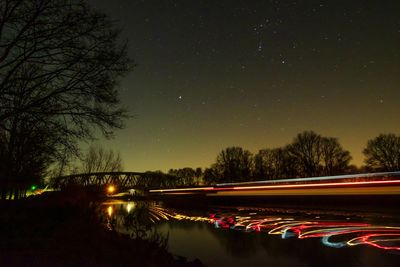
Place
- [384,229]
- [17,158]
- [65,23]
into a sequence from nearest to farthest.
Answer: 1. [65,23]
2. [384,229]
3. [17,158]

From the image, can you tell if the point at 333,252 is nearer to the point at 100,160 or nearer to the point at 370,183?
the point at 370,183

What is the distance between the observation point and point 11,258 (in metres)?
7.28

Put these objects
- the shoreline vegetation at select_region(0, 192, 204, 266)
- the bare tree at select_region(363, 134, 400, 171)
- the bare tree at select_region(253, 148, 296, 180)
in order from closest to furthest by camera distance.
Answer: the shoreline vegetation at select_region(0, 192, 204, 266)
the bare tree at select_region(363, 134, 400, 171)
the bare tree at select_region(253, 148, 296, 180)

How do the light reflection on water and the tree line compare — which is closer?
the light reflection on water

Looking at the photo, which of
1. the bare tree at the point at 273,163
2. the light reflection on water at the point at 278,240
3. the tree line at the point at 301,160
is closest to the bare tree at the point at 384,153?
the tree line at the point at 301,160

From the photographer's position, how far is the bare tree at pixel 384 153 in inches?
3228

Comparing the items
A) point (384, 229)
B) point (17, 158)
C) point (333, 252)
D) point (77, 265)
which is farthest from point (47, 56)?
point (384, 229)

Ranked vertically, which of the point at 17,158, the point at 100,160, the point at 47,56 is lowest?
the point at 17,158

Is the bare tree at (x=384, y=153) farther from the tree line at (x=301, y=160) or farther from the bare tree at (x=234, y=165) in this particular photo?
the bare tree at (x=234, y=165)

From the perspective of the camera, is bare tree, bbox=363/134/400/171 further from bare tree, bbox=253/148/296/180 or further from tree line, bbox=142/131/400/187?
bare tree, bbox=253/148/296/180

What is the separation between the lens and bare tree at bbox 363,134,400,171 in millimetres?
82000

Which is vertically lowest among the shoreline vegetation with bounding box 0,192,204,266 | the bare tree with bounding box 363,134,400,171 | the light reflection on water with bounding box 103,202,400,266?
the light reflection on water with bounding box 103,202,400,266

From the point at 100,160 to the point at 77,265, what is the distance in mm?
62767

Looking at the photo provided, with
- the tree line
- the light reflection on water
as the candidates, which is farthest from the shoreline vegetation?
the tree line
